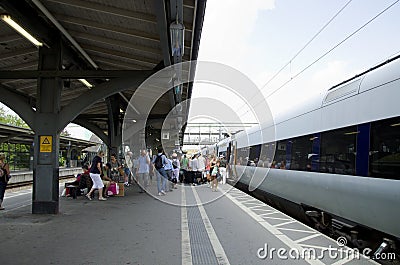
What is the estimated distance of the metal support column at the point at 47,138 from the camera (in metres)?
9.10

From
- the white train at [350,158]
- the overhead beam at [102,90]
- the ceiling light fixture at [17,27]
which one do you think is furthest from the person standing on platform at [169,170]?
the ceiling light fixture at [17,27]

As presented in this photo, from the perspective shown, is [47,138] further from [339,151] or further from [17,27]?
[339,151]

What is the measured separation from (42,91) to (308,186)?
6.66 metres

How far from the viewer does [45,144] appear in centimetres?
921

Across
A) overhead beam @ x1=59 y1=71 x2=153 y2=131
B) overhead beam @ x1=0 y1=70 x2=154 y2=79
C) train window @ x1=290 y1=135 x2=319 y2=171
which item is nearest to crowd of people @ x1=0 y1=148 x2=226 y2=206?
overhead beam @ x1=0 y1=70 x2=154 y2=79

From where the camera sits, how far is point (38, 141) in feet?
30.3

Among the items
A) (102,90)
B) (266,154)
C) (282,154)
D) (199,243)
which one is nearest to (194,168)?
(266,154)

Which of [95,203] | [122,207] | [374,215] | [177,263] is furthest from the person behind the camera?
[95,203]

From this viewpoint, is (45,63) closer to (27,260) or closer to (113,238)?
(113,238)

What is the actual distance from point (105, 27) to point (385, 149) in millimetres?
6188

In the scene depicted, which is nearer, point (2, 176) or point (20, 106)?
point (20, 106)

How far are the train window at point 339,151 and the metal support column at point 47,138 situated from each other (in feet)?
20.1

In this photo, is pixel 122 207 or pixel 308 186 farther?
pixel 122 207

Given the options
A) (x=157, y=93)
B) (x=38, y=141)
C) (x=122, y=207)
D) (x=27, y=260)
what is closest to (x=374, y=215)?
(x=27, y=260)
